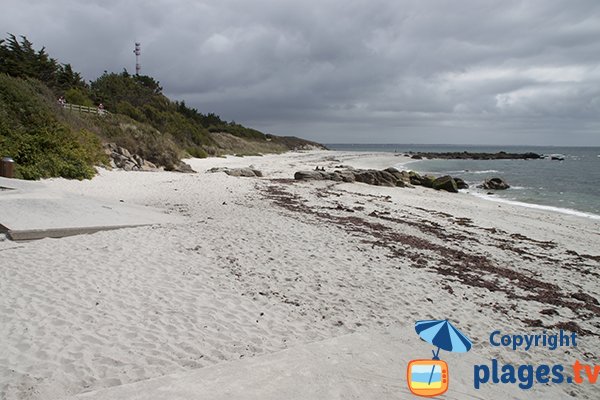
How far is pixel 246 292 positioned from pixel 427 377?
307 centimetres

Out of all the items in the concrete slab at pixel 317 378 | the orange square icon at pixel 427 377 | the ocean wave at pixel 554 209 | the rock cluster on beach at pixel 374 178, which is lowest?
the ocean wave at pixel 554 209

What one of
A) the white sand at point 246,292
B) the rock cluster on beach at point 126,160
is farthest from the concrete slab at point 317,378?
the rock cluster on beach at point 126,160

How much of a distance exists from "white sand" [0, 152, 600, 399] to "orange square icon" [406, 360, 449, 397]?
307mm

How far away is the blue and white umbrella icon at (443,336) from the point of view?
4.92 meters

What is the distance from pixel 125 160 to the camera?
24297 millimetres

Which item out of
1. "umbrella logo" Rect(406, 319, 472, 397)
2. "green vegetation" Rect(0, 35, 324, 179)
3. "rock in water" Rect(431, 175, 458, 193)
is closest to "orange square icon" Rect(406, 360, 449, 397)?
"umbrella logo" Rect(406, 319, 472, 397)

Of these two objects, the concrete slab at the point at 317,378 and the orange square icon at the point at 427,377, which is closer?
the concrete slab at the point at 317,378

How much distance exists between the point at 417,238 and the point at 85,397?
9132 millimetres

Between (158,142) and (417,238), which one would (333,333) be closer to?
(417,238)

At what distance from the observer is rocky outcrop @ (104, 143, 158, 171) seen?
23719 millimetres

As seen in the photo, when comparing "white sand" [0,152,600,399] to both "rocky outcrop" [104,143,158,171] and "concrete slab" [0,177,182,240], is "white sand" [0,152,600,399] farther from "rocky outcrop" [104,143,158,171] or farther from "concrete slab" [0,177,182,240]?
"rocky outcrop" [104,143,158,171]

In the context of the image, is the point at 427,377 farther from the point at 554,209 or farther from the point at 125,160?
the point at 125,160

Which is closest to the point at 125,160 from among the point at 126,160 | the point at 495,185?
the point at 126,160

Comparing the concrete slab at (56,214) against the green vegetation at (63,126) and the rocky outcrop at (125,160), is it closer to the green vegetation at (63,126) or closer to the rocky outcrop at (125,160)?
the green vegetation at (63,126)
